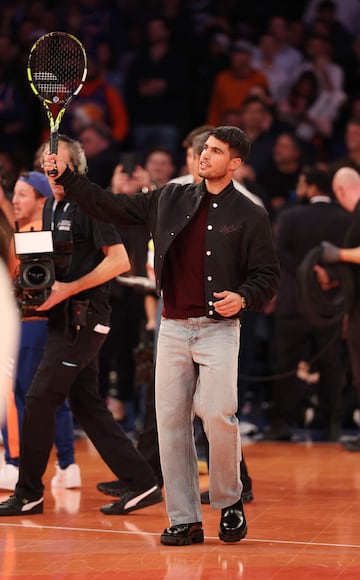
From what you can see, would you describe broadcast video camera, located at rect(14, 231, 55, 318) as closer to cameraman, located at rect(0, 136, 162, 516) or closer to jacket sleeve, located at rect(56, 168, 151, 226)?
cameraman, located at rect(0, 136, 162, 516)

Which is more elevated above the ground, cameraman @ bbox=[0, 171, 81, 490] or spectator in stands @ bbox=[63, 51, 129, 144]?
spectator in stands @ bbox=[63, 51, 129, 144]

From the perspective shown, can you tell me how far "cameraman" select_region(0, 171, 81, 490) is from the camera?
271 inches

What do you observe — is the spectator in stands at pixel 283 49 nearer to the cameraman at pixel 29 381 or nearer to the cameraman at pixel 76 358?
the cameraman at pixel 29 381

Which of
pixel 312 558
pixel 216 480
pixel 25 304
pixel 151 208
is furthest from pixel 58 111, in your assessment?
pixel 312 558

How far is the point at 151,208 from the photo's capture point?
5.71 meters

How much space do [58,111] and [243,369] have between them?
14.5ft

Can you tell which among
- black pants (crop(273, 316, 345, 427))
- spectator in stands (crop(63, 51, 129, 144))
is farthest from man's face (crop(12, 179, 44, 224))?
spectator in stands (crop(63, 51, 129, 144))

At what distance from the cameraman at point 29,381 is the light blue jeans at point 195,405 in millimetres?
1639

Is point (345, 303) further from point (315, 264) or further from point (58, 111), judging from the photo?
point (58, 111)

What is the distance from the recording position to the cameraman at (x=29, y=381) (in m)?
6.89

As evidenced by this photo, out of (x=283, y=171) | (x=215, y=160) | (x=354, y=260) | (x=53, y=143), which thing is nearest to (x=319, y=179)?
(x=354, y=260)

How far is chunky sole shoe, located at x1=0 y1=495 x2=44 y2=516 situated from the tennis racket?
214 cm

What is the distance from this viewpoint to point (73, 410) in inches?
261

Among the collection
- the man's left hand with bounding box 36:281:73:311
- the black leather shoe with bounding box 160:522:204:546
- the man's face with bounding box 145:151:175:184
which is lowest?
the black leather shoe with bounding box 160:522:204:546
